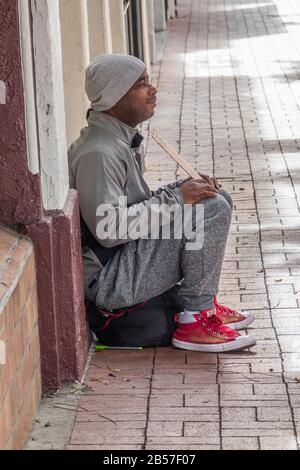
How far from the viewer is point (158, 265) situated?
6.07m

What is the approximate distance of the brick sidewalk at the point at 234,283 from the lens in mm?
5168

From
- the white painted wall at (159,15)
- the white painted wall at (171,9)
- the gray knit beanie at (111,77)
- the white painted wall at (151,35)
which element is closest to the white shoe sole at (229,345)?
the gray knit beanie at (111,77)

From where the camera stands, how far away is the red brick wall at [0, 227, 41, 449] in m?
4.50

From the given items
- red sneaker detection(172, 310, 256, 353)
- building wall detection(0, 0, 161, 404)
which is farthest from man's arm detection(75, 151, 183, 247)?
red sneaker detection(172, 310, 256, 353)

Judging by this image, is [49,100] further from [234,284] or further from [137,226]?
[234,284]

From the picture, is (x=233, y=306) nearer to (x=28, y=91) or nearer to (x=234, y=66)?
(x=28, y=91)

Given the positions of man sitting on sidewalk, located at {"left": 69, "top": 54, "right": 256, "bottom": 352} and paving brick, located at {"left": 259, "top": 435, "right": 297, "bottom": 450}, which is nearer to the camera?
paving brick, located at {"left": 259, "top": 435, "right": 297, "bottom": 450}

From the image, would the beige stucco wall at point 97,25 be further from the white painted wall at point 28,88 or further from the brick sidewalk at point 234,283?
the white painted wall at point 28,88

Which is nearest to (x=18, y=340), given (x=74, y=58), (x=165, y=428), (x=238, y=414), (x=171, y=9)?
(x=165, y=428)

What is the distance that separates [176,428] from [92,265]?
114cm

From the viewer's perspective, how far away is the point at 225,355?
6.11m

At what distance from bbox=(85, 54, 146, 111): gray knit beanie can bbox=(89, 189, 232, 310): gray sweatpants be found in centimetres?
66

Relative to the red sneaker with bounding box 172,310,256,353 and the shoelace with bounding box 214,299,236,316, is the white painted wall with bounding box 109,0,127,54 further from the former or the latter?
the red sneaker with bounding box 172,310,256,353

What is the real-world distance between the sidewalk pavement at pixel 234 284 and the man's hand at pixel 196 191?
74 cm
